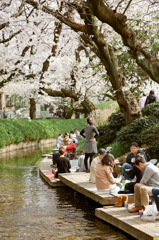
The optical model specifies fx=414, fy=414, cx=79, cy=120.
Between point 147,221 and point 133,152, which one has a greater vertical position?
point 133,152

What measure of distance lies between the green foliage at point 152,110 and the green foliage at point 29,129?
12.8 m

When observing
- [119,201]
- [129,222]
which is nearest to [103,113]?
[119,201]

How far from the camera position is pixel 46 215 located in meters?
8.83

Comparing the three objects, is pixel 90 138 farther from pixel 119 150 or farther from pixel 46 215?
pixel 46 215

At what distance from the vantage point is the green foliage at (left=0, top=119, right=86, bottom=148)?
92.9 ft

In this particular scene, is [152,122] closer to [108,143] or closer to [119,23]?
[108,143]

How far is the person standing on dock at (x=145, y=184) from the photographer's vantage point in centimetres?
759

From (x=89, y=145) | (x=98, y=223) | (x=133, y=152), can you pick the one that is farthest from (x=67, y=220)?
(x=89, y=145)

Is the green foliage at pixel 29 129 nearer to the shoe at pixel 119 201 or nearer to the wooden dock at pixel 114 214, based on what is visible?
the wooden dock at pixel 114 214

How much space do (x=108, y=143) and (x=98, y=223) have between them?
34.4ft

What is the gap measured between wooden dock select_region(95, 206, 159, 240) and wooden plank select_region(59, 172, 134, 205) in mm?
500

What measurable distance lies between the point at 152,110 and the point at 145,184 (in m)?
8.56

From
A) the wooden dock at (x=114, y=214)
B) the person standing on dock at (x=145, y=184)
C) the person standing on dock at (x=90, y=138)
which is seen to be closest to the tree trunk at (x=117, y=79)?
the person standing on dock at (x=90, y=138)

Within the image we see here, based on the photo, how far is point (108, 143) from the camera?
18.6 meters
